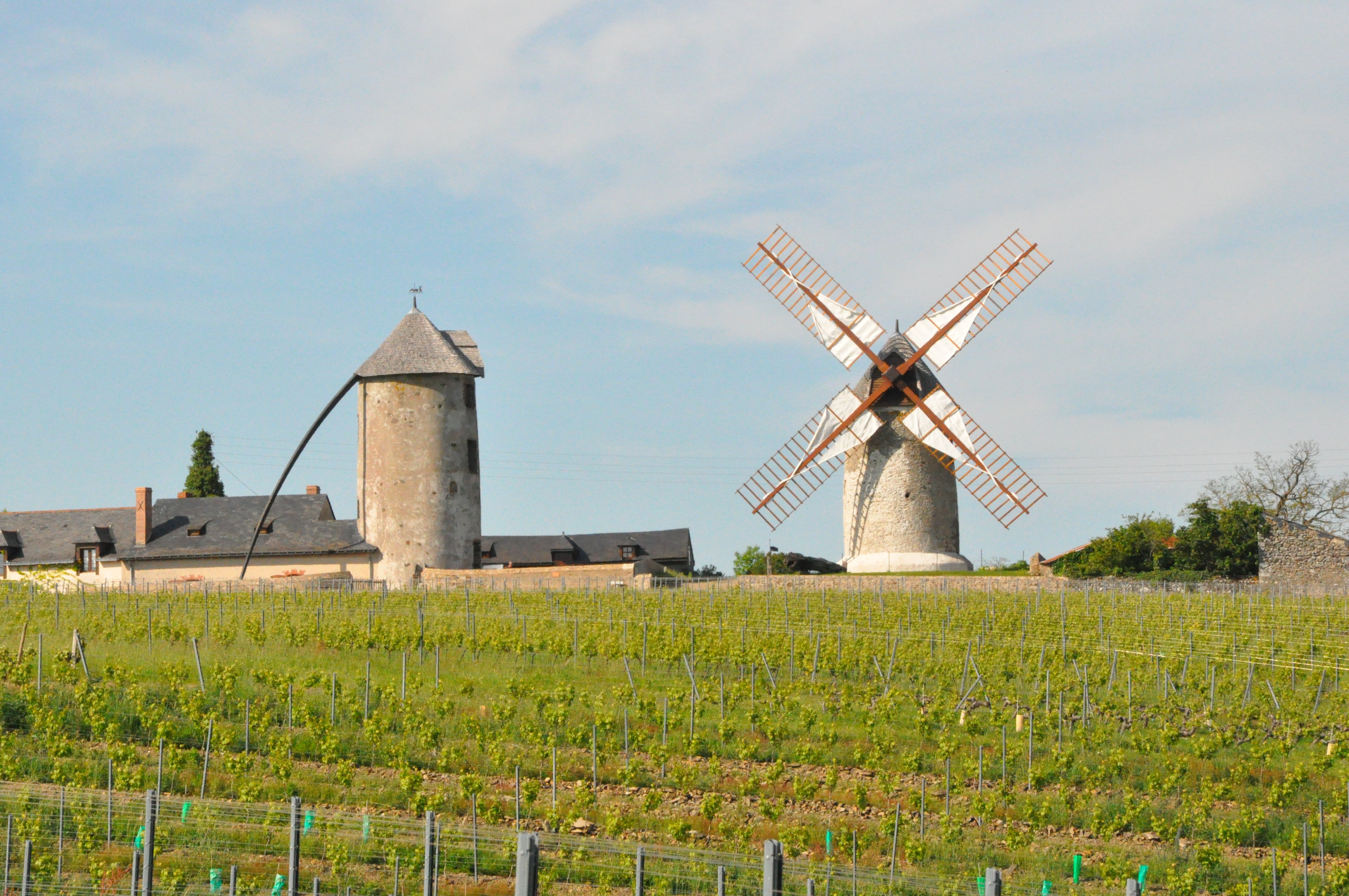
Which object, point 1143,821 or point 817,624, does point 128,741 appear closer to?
point 1143,821

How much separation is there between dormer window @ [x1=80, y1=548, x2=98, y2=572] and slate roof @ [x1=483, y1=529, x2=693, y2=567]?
19494 millimetres

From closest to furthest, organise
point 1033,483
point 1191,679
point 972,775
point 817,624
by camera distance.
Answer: point 972,775
point 1191,679
point 817,624
point 1033,483

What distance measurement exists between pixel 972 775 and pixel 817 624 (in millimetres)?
11857

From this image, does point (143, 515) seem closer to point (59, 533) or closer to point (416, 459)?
point (59, 533)

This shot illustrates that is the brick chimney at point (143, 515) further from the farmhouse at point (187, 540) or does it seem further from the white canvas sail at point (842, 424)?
the white canvas sail at point (842, 424)

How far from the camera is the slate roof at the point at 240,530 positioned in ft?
133

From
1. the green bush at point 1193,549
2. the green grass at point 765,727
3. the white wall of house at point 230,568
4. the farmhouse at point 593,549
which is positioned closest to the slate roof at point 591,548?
the farmhouse at point 593,549

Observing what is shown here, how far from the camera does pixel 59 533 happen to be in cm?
4725

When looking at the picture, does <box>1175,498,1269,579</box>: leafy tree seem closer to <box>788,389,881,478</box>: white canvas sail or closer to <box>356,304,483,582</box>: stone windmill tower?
<box>788,389,881,478</box>: white canvas sail

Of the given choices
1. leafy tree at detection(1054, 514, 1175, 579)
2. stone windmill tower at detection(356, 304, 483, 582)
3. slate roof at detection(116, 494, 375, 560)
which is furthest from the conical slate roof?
leafy tree at detection(1054, 514, 1175, 579)

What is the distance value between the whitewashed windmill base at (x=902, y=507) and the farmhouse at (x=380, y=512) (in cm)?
1065

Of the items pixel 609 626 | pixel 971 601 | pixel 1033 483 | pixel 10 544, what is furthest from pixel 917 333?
pixel 10 544

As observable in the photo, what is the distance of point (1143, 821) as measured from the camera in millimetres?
14039

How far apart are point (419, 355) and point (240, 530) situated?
9100 mm
